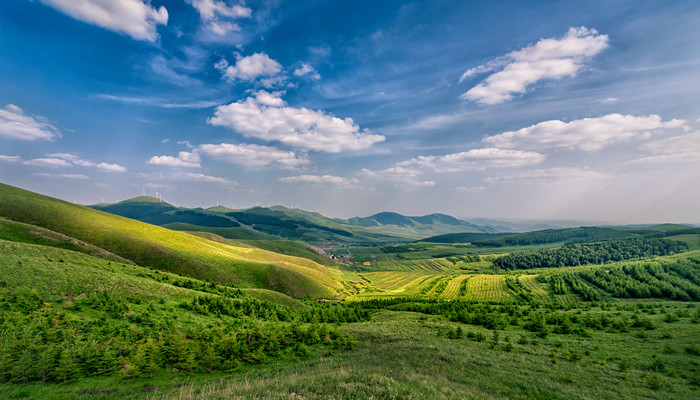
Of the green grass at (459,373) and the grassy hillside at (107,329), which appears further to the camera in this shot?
the grassy hillside at (107,329)

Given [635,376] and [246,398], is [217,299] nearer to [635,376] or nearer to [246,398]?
[246,398]

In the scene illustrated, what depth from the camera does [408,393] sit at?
11867 millimetres

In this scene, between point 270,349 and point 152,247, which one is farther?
point 152,247

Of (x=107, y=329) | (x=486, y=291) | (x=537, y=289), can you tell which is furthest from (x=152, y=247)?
(x=537, y=289)

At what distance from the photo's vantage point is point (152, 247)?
69.2 metres

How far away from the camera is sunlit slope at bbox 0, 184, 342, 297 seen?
65188 mm

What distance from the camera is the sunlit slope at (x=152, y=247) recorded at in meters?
65.2

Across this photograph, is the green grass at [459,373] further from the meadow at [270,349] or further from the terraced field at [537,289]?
the terraced field at [537,289]

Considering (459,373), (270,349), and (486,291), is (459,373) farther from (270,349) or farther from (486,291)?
(486,291)

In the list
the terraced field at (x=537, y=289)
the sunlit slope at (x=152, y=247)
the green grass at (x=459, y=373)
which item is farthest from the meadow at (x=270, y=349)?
the terraced field at (x=537, y=289)

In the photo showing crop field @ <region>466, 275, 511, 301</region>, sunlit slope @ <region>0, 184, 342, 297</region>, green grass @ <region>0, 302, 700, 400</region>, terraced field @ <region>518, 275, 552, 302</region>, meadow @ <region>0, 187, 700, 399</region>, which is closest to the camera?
green grass @ <region>0, 302, 700, 400</region>

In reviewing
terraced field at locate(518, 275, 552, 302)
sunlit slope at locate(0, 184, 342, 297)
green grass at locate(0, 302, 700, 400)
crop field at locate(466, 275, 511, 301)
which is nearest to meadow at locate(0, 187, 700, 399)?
green grass at locate(0, 302, 700, 400)

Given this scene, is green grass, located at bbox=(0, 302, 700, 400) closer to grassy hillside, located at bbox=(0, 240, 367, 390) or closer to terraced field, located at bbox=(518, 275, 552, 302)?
grassy hillside, located at bbox=(0, 240, 367, 390)

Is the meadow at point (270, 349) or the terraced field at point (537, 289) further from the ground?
the meadow at point (270, 349)
